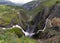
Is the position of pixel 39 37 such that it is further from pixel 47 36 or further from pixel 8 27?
pixel 8 27

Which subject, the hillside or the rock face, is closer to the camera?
the hillside

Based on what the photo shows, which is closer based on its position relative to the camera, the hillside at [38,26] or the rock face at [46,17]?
the hillside at [38,26]

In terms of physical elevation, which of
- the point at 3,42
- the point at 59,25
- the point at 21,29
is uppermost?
the point at 3,42

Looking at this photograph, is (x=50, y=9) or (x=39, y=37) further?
(x=50, y=9)

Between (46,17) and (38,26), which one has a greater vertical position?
(46,17)

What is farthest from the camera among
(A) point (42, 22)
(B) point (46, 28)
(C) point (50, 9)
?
(C) point (50, 9)

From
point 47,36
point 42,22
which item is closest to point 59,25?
point 47,36

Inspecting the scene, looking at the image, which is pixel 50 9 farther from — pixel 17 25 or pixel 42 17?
pixel 17 25

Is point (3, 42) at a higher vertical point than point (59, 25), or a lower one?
higher

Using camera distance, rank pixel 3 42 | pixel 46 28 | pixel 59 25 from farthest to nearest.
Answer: pixel 46 28
pixel 59 25
pixel 3 42
